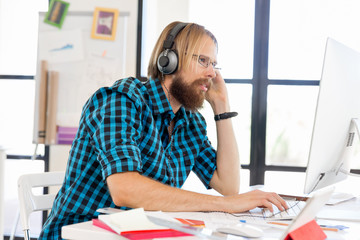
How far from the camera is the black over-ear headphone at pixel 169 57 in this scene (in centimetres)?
156

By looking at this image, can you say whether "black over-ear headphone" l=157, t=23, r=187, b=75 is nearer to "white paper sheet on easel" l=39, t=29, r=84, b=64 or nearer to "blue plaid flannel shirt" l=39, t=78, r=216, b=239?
"blue plaid flannel shirt" l=39, t=78, r=216, b=239

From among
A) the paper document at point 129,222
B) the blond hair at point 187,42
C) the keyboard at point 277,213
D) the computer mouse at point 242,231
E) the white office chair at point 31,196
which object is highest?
the blond hair at point 187,42

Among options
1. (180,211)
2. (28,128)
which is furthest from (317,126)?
(28,128)

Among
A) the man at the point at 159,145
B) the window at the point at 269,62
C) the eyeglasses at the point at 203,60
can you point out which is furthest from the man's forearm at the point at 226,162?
the window at the point at 269,62

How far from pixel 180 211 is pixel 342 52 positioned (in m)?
0.56

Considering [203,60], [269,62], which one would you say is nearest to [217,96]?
[203,60]

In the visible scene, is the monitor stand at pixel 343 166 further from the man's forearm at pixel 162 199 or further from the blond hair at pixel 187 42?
the blond hair at pixel 187 42

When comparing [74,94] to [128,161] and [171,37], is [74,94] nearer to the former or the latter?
[171,37]

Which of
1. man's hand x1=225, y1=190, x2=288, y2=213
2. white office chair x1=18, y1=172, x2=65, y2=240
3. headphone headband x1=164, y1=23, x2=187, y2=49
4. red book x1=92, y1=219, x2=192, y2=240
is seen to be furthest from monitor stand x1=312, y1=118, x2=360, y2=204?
white office chair x1=18, y1=172, x2=65, y2=240

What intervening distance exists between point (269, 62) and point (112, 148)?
Result: 207 centimetres

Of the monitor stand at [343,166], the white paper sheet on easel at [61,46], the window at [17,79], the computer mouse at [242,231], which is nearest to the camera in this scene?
the computer mouse at [242,231]

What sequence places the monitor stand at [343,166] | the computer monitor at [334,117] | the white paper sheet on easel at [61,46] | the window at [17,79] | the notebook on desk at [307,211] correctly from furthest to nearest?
the window at [17,79]
the white paper sheet on easel at [61,46]
the monitor stand at [343,166]
the computer monitor at [334,117]
the notebook on desk at [307,211]

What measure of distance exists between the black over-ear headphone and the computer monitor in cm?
62

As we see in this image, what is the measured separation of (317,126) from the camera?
1.04m
